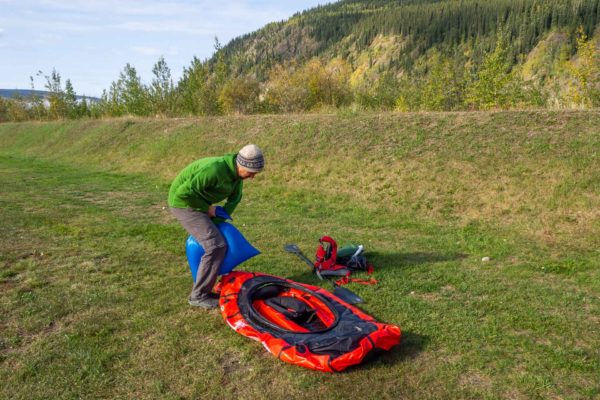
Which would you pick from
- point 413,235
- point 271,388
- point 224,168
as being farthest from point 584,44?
point 271,388

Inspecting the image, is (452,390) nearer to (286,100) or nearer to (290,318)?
(290,318)

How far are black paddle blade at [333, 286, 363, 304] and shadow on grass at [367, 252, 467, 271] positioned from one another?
1393 mm

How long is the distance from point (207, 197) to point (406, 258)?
13.2ft

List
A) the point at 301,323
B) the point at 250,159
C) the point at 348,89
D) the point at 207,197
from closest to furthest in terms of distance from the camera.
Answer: the point at 301,323
the point at 250,159
the point at 207,197
the point at 348,89

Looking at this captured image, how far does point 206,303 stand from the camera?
5.88 metres

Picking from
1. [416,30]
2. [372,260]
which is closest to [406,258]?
[372,260]

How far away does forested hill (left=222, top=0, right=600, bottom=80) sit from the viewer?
306ft

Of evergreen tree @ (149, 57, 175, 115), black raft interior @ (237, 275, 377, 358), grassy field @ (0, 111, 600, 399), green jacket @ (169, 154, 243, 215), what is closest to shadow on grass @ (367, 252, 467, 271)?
grassy field @ (0, 111, 600, 399)

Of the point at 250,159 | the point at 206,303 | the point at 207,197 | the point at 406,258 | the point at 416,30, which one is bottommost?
the point at 406,258

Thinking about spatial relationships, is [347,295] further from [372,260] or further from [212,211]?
[212,211]

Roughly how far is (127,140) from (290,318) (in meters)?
22.5

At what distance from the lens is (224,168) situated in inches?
222

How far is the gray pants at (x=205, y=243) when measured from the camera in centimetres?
570

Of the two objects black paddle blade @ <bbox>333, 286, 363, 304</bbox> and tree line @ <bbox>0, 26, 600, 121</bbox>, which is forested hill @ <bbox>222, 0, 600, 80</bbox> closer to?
tree line @ <bbox>0, 26, 600, 121</bbox>
